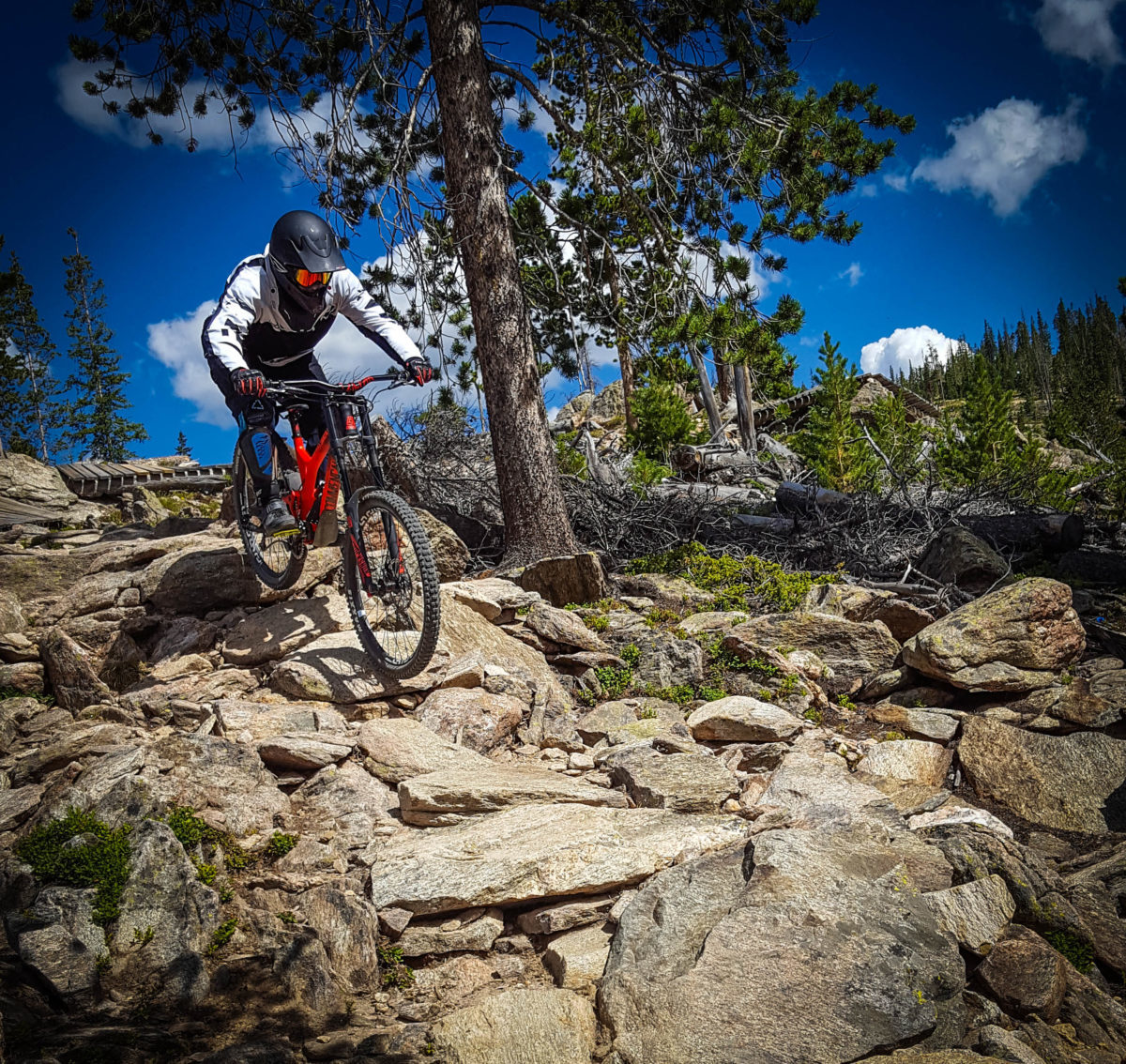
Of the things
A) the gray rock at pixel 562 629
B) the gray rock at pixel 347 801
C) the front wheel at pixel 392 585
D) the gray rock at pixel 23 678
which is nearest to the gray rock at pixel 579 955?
the gray rock at pixel 347 801

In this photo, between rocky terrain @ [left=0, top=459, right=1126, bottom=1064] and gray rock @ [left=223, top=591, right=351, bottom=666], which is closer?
rocky terrain @ [left=0, top=459, right=1126, bottom=1064]

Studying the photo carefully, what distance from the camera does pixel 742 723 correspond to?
14.0 feet

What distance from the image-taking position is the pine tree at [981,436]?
12914 millimetres

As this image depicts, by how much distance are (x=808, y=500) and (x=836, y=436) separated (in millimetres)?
4030

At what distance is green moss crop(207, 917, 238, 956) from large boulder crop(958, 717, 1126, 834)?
11.8ft

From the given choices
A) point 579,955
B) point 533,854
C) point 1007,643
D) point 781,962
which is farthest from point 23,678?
point 1007,643

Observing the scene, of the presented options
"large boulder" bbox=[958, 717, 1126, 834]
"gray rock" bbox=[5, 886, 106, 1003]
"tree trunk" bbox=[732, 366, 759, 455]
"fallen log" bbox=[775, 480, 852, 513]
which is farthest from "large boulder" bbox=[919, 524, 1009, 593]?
"tree trunk" bbox=[732, 366, 759, 455]

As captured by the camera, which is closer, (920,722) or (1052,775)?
(1052,775)

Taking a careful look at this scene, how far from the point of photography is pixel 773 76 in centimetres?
802

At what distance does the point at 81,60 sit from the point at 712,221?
672 cm

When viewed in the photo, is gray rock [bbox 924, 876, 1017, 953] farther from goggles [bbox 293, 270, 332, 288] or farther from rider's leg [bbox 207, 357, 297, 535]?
goggles [bbox 293, 270, 332, 288]

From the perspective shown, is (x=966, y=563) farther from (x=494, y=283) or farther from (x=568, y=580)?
(x=494, y=283)

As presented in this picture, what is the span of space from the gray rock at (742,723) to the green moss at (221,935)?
2565 millimetres

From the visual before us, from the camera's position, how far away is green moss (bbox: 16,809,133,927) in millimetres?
2701
